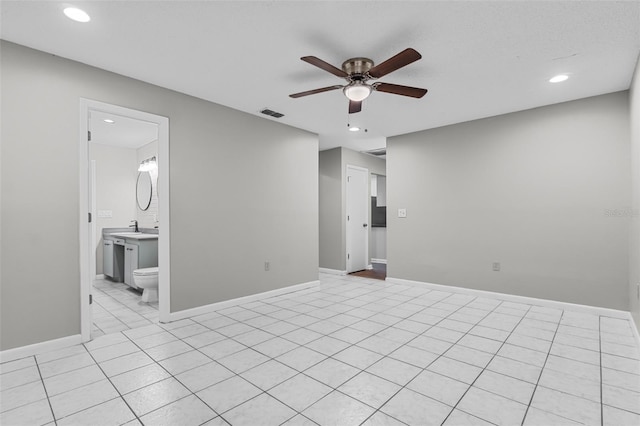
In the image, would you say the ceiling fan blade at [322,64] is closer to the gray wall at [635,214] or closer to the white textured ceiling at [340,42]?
the white textured ceiling at [340,42]

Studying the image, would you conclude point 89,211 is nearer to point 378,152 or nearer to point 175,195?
point 175,195

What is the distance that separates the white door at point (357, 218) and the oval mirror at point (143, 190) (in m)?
3.89

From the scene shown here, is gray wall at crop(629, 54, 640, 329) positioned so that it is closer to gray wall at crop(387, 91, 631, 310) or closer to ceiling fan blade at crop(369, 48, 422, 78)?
gray wall at crop(387, 91, 631, 310)

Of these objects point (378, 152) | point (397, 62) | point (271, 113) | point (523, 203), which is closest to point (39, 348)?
point (271, 113)

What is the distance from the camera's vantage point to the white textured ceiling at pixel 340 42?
209 centimetres

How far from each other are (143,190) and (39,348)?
13.0ft

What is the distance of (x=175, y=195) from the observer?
3.44 metres

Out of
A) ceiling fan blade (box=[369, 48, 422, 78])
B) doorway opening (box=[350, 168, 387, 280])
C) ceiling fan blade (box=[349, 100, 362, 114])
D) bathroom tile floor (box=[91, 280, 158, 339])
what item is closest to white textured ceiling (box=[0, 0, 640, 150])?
ceiling fan blade (box=[369, 48, 422, 78])

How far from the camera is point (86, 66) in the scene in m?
2.83

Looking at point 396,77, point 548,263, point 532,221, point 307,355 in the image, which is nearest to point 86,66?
point 396,77

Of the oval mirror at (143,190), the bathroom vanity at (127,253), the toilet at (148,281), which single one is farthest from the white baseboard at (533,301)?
the oval mirror at (143,190)

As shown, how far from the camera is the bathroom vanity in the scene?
4.60 metres

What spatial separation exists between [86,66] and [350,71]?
2474 millimetres

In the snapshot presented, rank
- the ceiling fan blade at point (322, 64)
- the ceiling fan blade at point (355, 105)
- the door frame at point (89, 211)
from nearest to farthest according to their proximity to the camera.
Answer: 1. the ceiling fan blade at point (322, 64)
2. the door frame at point (89, 211)
3. the ceiling fan blade at point (355, 105)
